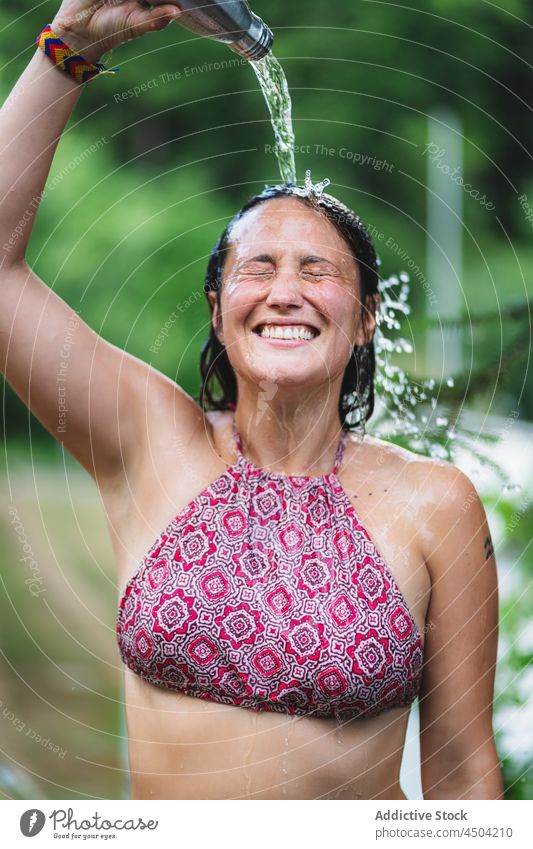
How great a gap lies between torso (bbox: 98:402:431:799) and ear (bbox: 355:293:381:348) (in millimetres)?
138

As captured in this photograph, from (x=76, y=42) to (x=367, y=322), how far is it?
17.6 inches

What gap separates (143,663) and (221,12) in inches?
27.1

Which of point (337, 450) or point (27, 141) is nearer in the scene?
point (27, 141)

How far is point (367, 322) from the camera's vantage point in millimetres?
1206

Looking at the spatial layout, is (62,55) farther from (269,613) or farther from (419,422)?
(419,422)

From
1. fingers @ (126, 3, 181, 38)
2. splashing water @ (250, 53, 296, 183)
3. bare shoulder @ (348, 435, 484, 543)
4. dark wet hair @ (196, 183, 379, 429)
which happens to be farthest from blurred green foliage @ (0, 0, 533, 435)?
fingers @ (126, 3, 181, 38)

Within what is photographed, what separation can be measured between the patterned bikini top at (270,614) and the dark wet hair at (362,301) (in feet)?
0.59

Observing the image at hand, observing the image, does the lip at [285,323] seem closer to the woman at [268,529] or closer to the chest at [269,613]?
the woman at [268,529]

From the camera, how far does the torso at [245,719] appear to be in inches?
42.7

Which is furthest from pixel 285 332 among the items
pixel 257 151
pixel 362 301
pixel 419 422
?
pixel 257 151

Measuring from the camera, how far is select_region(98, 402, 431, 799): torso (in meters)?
1.08

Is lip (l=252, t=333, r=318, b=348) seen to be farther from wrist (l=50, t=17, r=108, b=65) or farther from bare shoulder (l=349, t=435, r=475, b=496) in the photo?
wrist (l=50, t=17, r=108, b=65)

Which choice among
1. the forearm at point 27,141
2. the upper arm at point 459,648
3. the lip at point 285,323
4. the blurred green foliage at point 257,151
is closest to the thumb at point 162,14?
the forearm at point 27,141
